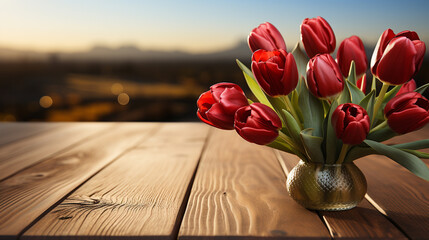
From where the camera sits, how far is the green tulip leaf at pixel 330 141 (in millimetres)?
513

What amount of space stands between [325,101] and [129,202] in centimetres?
30

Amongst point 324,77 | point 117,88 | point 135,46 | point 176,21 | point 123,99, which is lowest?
point 123,99

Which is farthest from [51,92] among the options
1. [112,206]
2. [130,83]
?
[112,206]

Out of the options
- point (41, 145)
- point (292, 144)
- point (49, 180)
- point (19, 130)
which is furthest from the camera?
point (19, 130)

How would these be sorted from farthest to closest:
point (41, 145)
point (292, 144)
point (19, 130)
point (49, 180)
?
point (19, 130) < point (41, 145) < point (49, 180) < point (292, 144)

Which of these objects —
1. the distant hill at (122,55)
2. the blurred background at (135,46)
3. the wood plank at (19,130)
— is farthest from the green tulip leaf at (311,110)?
the distant hill at (122,55)

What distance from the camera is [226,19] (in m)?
4.01

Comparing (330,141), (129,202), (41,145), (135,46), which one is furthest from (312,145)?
(135,46)

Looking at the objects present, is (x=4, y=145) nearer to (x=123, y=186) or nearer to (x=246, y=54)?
(x=123, y=186)

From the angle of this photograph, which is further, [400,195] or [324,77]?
[400,195]

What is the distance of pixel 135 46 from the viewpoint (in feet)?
14.4

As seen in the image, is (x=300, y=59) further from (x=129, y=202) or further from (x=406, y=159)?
(x=129, y=202)

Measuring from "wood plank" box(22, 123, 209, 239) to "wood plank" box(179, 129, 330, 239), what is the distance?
3 centimetres

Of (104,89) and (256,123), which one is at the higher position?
(256,123)
